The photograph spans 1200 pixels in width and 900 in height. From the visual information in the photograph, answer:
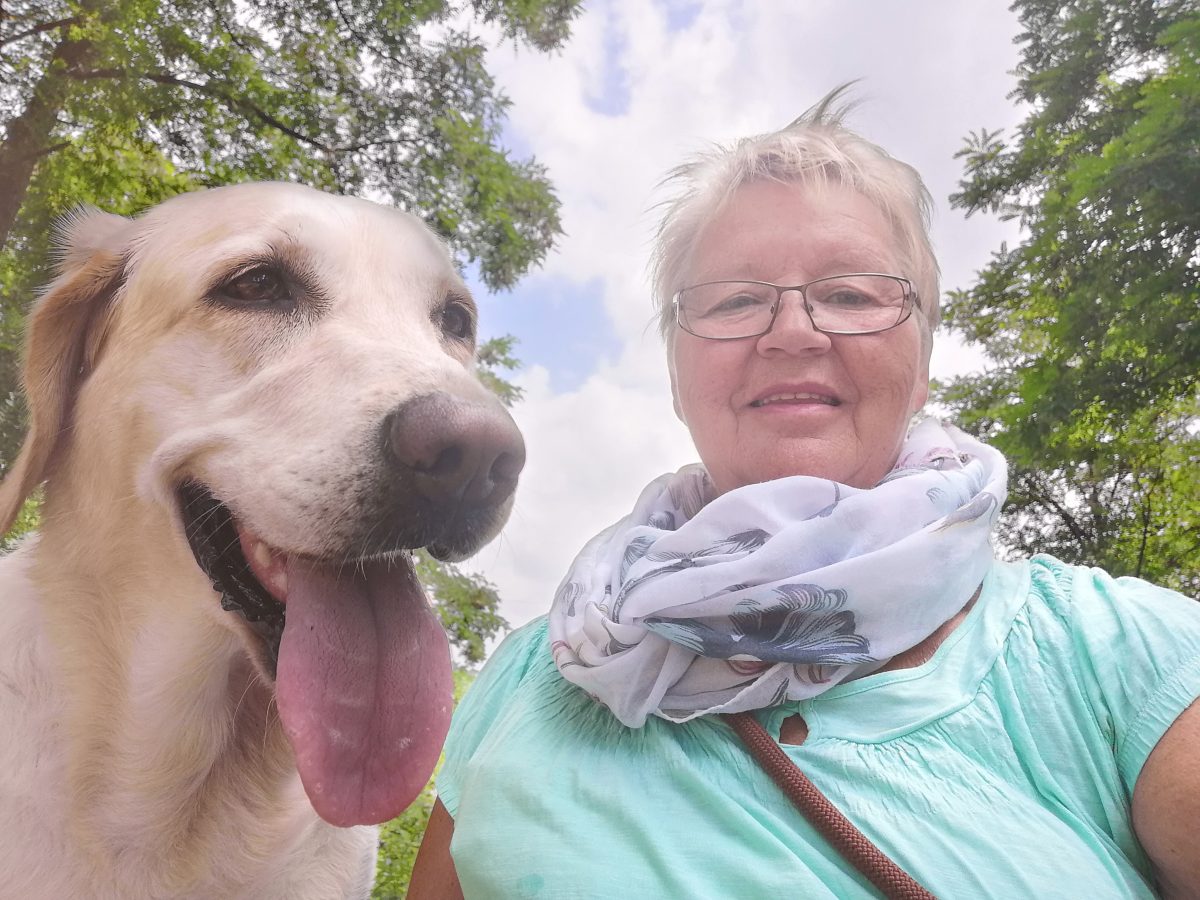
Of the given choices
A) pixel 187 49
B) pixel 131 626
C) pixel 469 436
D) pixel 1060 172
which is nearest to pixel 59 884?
pixel 131 626

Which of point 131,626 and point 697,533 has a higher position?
point 697,533

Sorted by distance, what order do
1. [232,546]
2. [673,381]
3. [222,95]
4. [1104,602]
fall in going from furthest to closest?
[222,95] < [673,381] < [232,546] < [1104,602]

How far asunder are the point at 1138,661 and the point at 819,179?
0.98 meters

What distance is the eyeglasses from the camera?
1.47 m

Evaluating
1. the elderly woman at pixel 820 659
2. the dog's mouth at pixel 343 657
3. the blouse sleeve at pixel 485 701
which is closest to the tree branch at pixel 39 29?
the dog's mouth at pixel 343 657

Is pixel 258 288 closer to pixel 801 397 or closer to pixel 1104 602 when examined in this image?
pixel 801 397

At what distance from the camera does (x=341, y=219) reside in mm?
1599

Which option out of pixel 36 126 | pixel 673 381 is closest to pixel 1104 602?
pixel 673 381

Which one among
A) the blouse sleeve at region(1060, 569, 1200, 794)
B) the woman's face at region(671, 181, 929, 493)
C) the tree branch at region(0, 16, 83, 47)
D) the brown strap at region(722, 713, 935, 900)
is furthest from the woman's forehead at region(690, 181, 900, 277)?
the tree branch at region(0, 16, 83, 47)

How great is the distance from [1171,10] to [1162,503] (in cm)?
436

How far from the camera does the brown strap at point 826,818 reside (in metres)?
0.99

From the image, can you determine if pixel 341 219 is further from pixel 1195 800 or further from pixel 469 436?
pixel 1195 800

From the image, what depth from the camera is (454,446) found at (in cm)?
116

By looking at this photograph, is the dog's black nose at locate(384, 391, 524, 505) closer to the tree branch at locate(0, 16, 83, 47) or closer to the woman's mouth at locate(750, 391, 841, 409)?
the woman's mouth at locate(750, 391, 841, 409)
